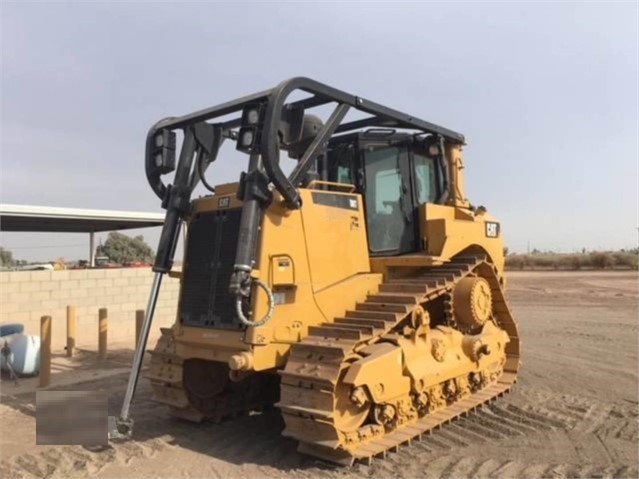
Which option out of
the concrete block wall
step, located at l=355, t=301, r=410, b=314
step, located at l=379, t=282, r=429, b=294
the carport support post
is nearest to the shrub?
the carport support post

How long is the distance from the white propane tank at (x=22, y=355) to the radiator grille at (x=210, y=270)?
465 centimetres

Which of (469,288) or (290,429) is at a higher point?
(469,288)

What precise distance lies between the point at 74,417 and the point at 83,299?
813 centimetres

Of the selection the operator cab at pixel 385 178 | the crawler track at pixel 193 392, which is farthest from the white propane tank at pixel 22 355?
the operator cab at pixel 385 178

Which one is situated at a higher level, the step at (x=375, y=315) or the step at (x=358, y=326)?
the step at (x=375, y=315)

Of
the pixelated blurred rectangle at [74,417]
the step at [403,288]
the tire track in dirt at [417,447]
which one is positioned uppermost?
the step at [403,288]

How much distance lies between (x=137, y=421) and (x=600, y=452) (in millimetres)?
4836

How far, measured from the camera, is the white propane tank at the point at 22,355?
9016 mm

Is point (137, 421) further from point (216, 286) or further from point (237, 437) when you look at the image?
point (216, 286)

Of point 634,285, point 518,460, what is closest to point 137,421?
point 518,460

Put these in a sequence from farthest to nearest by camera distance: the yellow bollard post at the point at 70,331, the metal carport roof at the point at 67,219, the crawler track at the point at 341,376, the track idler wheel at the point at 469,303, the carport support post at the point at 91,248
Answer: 1. the carport support post at the point at 91,248
2. the metal carport roof at the point at 67,219
3. the yellow bollard post at the point at 70,331
4. the track idler wheel at the point at 469,303
5. the crawler track at the point at 341,376

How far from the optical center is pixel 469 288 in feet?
21.9

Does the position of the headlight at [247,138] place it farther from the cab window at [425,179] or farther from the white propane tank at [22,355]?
the white propane tank at [22,355]

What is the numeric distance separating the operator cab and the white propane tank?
575 cm
